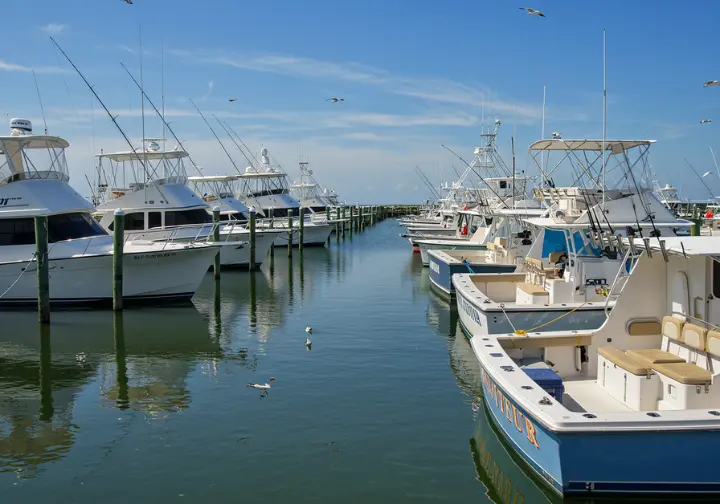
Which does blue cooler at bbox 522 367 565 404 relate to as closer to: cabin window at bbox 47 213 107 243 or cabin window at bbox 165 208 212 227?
cabin window at bbox 47 213 107 243

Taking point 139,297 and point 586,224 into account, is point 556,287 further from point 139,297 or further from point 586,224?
point 139,297

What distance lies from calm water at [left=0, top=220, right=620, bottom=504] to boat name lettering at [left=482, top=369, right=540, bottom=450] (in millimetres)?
619

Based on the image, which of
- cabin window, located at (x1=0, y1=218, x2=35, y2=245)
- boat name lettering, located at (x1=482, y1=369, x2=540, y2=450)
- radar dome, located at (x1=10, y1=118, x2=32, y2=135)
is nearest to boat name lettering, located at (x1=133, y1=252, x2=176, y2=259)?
cabin window, located at (x1=0, y1=218, x2=35, y2=245)

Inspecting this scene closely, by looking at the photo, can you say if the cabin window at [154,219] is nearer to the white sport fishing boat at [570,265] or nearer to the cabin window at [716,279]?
the white sport fishing boat at [570,265]

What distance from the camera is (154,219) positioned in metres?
26.5

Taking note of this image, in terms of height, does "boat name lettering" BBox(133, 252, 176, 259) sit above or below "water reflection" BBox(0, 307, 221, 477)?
above

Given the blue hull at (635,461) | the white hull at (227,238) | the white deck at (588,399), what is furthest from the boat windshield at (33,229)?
the blue hull at (635,461)

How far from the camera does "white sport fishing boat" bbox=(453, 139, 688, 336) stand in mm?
12898

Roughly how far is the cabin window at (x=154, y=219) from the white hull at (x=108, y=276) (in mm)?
6193

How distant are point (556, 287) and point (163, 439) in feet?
26.6

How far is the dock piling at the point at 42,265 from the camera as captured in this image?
16562 mm

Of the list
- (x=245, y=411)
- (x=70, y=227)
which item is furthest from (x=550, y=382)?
(x=70, y=227)

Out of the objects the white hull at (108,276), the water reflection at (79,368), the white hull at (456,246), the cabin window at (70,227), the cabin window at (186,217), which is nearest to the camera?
the water reflection at (79,368)

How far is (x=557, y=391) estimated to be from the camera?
321 inches
